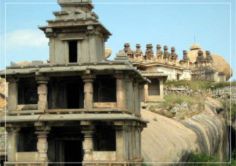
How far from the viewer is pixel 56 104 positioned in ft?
69.3

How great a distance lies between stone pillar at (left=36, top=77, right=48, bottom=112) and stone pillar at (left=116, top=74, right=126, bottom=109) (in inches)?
125

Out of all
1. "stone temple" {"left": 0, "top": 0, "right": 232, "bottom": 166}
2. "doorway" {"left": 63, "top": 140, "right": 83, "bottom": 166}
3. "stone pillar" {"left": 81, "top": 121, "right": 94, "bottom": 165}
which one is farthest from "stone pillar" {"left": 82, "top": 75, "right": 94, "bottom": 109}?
"doorway" {"left": 63, "top": 140, "right": 83, "bottom": 166}

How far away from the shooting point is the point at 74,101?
70.4 ft

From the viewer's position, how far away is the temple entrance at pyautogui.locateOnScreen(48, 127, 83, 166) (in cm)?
2089

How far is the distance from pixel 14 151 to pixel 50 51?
Result: 4850mm

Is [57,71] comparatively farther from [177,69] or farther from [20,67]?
[177,69]

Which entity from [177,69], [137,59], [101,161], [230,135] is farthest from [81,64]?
[177,69]

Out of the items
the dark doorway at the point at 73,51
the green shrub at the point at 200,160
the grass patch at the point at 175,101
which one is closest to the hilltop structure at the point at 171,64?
the grass patch at the point at 175,101

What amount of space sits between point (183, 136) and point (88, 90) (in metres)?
11.5

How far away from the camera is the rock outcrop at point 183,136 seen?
2542 centimetres

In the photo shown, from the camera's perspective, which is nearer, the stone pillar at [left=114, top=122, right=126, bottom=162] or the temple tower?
the stone pillar at [left=114, top=122, right=126, bottom=162]

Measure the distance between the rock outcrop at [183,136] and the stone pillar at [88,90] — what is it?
5.46 meters

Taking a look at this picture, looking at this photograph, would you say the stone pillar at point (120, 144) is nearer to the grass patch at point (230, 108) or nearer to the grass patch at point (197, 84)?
the grass patch at point (230, 108)

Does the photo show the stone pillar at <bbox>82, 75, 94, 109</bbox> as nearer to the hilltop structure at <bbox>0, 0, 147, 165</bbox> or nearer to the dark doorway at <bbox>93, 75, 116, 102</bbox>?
the hilltop structure at <bbox>0, 0, 147, 165</bbox>
